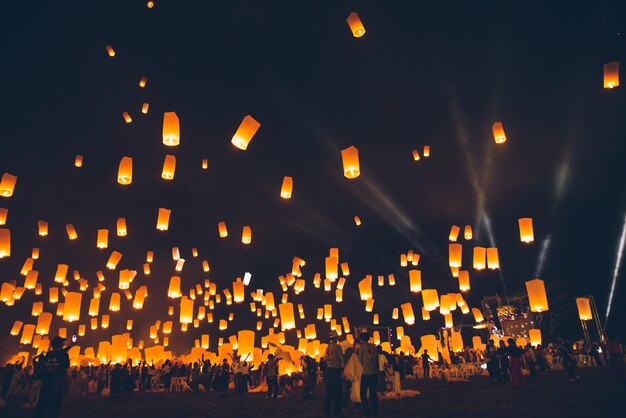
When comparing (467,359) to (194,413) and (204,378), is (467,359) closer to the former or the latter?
(204,378)

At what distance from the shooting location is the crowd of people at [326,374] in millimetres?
5922

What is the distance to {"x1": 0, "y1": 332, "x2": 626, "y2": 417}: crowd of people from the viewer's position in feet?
19.4

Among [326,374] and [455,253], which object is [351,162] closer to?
[326,374]

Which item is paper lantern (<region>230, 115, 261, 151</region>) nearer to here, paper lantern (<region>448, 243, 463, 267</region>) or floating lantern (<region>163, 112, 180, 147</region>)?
floating lantern (<region>163, 112, 180, 147</region>)

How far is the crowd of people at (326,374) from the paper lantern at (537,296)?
145 centimetres

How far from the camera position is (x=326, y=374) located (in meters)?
6.99

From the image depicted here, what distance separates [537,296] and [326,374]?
407 inches

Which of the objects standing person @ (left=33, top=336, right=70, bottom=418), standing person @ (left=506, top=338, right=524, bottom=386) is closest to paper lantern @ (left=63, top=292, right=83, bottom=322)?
standing person @ (left=33, top=336, right=70, bottom=418)

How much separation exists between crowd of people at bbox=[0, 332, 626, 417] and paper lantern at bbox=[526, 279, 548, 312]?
1.45 metres

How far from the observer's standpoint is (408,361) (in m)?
19.4

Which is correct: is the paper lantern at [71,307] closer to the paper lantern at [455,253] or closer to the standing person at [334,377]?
the standing person at [334,377]

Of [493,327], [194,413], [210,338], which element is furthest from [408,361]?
[210,338]

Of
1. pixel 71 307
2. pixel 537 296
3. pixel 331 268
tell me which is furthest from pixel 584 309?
pixel 71 307

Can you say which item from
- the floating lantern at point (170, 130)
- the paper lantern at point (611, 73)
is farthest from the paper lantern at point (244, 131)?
the paper lantern at point (611, 73)
